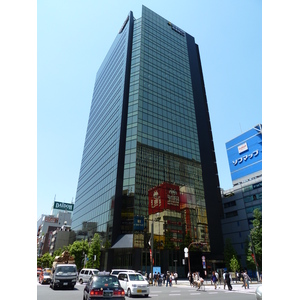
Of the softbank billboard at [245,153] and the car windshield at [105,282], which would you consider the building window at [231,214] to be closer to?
the softbank billboard at [245,153]

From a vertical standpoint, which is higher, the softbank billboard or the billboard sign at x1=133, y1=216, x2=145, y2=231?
the softbank billboard

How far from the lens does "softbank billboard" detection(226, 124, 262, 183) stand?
66625mm

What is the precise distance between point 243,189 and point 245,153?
36.0 feet

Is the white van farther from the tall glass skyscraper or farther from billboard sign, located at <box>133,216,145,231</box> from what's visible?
billboard sign, located at <box>133,216,145,231</box>

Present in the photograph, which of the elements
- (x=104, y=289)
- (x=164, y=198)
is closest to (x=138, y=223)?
(x=164, y=198)

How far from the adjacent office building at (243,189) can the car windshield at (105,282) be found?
58.1m

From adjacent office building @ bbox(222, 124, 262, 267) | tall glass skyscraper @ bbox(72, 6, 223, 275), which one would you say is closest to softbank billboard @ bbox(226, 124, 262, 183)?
adjacent office building @ bbox(222, 124, 262, 267)

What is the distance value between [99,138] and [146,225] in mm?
35323

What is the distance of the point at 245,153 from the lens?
70375 millimetres

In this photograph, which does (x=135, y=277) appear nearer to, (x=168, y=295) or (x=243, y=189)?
(x=168, y=295)

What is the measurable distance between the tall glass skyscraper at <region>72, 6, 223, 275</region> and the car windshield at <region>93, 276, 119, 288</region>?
22.9 meters

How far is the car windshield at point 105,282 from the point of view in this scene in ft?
37.8

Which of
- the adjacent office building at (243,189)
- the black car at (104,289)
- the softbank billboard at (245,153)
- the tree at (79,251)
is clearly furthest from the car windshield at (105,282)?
the softbank billboard at (245,153)

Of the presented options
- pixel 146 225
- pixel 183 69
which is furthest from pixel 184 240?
pixel 183 69
